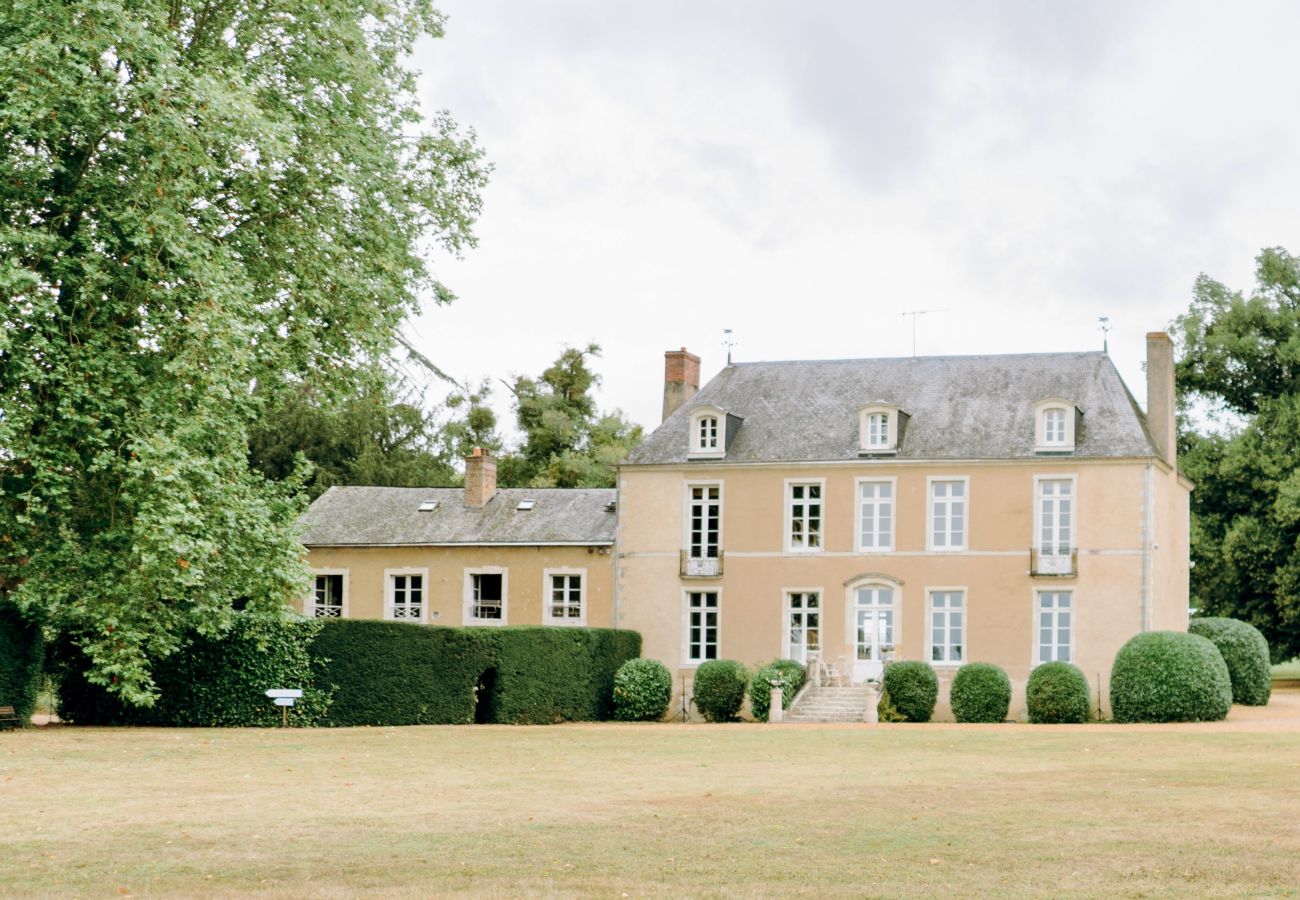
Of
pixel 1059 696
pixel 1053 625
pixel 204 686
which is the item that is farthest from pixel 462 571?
pixel 1059 696

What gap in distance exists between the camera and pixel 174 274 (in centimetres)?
1975

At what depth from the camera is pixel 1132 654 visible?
2794 cm

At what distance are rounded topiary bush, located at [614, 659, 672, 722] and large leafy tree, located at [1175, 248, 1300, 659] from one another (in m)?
16.4

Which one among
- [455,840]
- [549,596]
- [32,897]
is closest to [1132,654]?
[549,596]

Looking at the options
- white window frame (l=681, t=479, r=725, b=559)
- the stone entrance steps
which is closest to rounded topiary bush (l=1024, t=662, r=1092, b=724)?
the stone entrance steps

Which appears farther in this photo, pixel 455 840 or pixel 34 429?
pixel 34 429

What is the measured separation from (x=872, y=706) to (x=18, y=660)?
14.2 meters

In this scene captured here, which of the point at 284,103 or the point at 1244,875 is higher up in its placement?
the point at 284,103

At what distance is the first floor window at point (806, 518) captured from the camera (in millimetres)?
32094

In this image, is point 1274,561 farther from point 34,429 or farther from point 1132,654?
point 34,429

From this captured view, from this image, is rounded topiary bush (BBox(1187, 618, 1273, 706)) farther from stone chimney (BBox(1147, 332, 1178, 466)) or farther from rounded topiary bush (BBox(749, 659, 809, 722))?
rounded topiary bush (BBox(749, 659, 809, 722))

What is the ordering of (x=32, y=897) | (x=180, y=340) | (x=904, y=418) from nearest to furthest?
(x=32, y=897) → (x=180, y=340) → (x=904, y=418)

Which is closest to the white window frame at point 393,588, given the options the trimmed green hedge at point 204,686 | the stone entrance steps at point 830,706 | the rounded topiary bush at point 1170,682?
the stone entrance steps at point 830,706

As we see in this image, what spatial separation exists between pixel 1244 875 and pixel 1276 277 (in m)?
34.4
